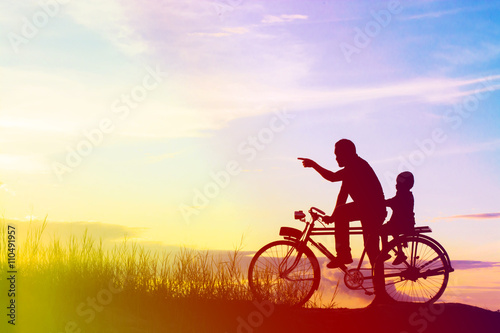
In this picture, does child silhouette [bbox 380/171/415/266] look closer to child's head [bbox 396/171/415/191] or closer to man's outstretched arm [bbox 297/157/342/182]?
child's head [bbox 396/171/415/191]

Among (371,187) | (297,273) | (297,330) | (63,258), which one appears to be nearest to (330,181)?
(371,187)

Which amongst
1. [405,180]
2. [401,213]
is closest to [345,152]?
[405,180]

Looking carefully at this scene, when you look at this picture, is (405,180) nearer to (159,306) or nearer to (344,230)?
(344,230)

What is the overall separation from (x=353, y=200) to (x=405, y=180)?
1127 mm

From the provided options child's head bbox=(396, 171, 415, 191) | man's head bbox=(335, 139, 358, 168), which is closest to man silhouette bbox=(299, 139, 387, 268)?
man's head bbox=(335, 139, 358, 168)

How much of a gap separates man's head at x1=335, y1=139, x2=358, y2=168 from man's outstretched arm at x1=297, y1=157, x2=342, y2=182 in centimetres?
25

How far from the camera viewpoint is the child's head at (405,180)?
1135 cm

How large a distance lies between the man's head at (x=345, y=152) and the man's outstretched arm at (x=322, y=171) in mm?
250

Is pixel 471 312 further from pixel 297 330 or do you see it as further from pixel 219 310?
pixel 219 310

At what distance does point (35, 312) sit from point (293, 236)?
4.77 m

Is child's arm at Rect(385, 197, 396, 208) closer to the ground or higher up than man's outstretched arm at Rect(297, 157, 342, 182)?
closer to the ground

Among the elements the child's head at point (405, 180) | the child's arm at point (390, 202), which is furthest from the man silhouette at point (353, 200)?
the child's head at point (405, 180)

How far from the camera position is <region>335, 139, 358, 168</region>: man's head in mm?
11156

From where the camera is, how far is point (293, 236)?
11.4 m
